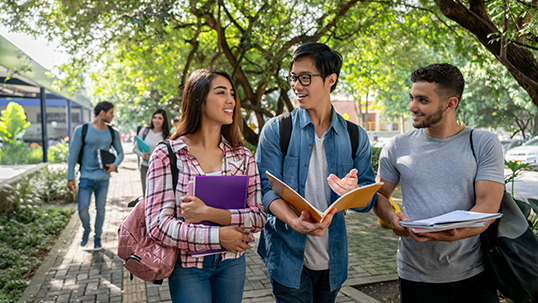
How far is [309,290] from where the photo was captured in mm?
2369

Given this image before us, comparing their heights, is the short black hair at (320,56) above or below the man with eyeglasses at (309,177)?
above

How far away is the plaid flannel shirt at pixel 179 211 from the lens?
2072 millimetres

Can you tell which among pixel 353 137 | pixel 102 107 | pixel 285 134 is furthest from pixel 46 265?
pixel 353 137

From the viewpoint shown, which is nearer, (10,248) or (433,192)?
(433,192)

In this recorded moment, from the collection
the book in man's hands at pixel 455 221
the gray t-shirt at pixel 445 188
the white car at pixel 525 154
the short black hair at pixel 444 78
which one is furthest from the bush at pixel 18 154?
the white car at pixel 525 154

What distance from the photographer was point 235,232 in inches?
83.7

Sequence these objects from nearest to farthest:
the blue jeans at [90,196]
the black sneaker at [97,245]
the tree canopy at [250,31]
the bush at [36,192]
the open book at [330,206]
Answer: the open book at [330,206] < the blue jeans at [90,196] < the black sneaker at [97,245] < the tree canopy at [250,31] < the bush at [36,192]

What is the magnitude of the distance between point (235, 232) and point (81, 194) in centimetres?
448

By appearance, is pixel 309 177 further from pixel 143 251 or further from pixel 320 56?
pixel 143 251

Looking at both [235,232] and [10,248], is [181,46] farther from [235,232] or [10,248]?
[235,232]

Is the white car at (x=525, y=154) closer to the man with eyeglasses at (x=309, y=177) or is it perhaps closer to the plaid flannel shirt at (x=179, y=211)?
the man with eyeglasses at (x=309, y=177)

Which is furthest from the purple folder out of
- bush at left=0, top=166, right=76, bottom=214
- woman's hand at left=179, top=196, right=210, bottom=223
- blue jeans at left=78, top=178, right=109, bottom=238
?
bush at left=0, top=166, right=76, bottom=214

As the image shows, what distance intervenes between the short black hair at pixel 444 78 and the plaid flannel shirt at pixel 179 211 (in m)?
1.21

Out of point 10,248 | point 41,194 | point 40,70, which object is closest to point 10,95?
point 40,70
